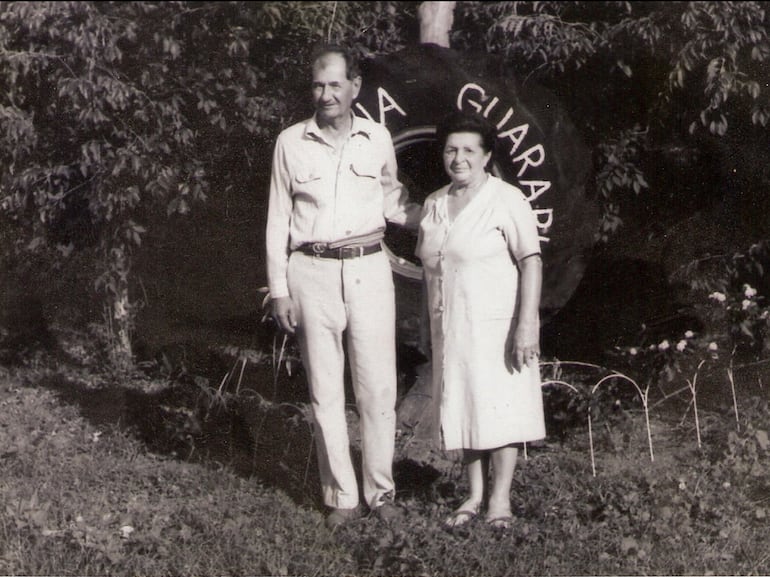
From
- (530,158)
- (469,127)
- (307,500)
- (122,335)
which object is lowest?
(307,500)

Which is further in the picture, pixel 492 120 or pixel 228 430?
pixel 228 430

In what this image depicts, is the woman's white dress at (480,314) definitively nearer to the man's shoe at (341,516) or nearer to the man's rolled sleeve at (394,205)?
the man's rolled sleeve at (394,205)

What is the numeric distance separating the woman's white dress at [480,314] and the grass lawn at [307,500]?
412 mm

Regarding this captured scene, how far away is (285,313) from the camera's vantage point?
145 inches

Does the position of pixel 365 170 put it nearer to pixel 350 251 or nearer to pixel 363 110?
pixel 350 251

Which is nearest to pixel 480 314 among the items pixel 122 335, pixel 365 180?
pixel 365 180

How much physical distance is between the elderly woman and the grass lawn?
30 centimetres

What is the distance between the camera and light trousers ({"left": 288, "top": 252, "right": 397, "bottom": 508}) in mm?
3660

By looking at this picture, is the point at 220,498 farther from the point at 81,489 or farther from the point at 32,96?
the point at 32,96

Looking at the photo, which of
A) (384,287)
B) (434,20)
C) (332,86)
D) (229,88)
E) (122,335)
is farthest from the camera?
(122,335)

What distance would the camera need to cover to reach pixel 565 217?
4.82 m

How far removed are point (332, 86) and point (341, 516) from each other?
1711 millimetres

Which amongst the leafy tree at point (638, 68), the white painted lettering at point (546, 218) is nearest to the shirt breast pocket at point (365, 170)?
A: the white painted lettering at point (546, 218)

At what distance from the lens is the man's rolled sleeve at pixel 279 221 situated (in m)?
3.63
